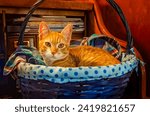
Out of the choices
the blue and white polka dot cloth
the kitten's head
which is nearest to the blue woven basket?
the blue and white polka dot cloth

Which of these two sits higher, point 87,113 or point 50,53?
point 50,53

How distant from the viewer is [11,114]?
66 centimetres

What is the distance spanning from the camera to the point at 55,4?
0.88 m

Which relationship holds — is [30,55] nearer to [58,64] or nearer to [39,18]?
[58,64]

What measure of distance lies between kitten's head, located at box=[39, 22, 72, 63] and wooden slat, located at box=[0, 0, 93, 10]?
0.16 meters

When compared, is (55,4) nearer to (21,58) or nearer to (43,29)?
(43,29)

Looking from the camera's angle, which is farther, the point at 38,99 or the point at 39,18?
the point at 39,18

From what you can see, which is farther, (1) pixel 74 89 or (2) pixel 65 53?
(2) pixel 65 53

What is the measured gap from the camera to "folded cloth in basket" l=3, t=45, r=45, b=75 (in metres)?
0.61

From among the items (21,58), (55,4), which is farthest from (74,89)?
(55,4)

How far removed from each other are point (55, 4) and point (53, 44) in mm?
224

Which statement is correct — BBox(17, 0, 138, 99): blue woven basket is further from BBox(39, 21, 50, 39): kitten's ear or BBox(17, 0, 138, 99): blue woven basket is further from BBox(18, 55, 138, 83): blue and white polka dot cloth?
BBox(39, 21, 50, 39): kitten's ear

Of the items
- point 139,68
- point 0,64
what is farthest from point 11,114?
point 139,68

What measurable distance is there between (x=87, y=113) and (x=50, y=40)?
192mm
